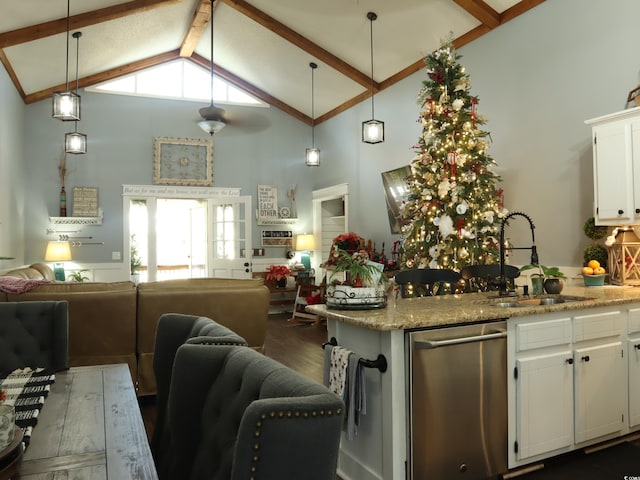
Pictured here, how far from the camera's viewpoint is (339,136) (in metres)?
8.34

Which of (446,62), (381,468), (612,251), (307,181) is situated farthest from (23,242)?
(612,251)

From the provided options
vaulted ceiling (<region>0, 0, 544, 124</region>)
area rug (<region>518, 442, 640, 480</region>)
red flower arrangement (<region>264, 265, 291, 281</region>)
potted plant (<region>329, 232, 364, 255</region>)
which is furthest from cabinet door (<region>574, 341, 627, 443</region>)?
red flower arrangement (<region>264, 265, 291, 281</region>)

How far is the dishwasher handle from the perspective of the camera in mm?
2277

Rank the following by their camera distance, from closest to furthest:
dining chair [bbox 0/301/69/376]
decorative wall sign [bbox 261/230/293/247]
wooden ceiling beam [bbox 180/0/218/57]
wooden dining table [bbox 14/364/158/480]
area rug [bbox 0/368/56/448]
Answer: wooden dining table [bbox 14/364/158/480] < area rug [bbox 0/368/56/448] < dining chair [bbox 0/301/69/376] < wooden ceiling beam [bbox 180/0/218/57] < decorative wall sign [bbox 261/230/293/247]

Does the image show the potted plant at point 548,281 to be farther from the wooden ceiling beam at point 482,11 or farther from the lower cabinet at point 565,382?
the wooden ceiling beam at point 482,11

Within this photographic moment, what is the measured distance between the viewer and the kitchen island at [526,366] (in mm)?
2279

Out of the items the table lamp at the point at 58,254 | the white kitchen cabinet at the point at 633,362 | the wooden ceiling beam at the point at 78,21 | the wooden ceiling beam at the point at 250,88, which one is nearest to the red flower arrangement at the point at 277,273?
the wooden ceiling beam at the point at 250,88

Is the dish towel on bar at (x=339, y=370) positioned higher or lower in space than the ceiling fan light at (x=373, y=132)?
lower

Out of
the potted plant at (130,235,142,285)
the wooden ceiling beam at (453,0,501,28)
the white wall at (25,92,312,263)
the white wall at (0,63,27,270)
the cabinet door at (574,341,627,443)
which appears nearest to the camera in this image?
the cabinet door at (574,341,627,443)

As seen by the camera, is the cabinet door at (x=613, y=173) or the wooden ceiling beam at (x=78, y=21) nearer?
the cabinet door at (x=613, y=173)

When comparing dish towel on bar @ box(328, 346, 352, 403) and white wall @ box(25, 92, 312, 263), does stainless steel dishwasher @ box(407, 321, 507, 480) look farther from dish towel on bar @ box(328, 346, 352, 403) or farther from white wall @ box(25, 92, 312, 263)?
white wall @ box(25, 92, 312, 263)

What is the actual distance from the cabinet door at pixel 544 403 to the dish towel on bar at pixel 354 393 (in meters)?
0.90

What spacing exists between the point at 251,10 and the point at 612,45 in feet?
14.3

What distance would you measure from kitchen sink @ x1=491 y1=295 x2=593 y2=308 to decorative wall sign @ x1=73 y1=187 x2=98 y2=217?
6.91 metres
